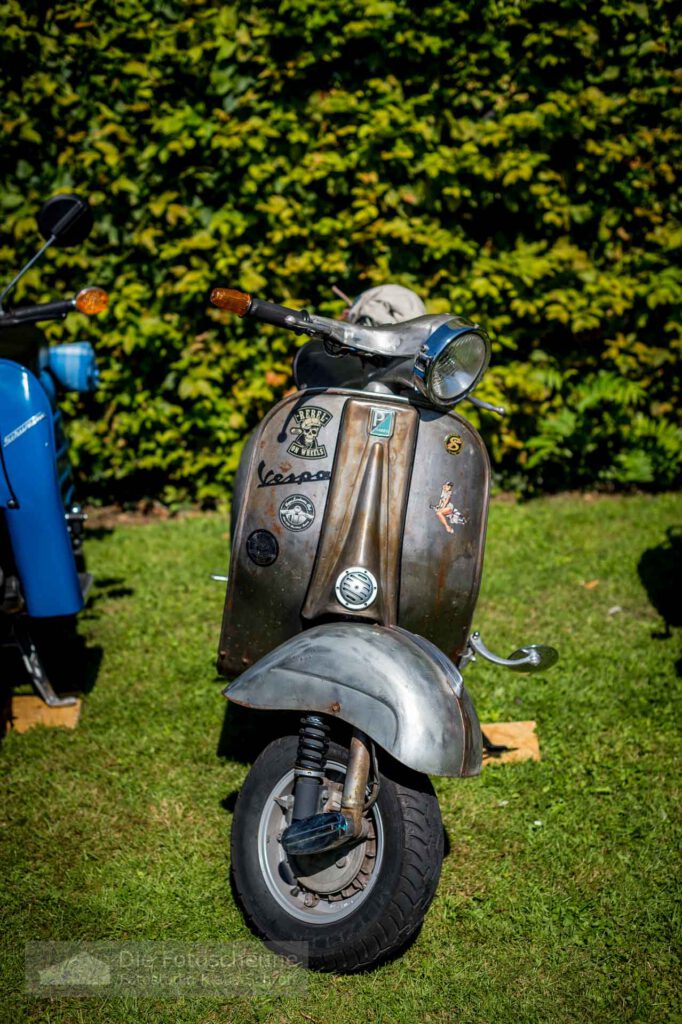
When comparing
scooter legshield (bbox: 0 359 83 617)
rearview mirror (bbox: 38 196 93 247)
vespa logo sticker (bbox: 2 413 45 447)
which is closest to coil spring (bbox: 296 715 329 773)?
scooter legshield (bbox: 0 359 83 617)

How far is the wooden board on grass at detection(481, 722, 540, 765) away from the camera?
3.10 metres

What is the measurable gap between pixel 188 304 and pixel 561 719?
325 centimetres

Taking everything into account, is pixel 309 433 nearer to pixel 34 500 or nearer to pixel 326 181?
pixel 34 500

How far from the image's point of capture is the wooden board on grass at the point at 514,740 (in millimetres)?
3104

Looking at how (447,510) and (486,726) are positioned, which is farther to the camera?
(486,726)

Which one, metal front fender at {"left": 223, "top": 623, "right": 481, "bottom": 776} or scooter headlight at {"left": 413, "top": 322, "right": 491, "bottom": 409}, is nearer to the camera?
metal front fender at {"left": 223, "top": 623, "right": 481, "bottom": 776}

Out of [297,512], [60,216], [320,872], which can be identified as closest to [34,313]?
[60,216]

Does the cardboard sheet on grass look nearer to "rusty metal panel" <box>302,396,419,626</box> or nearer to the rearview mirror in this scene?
"rusty metal panel" <box>302,396,419,626</box>

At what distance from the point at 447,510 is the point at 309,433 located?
0.47 m

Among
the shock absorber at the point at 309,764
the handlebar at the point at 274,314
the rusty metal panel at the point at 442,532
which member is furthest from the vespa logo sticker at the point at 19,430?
the shock absorber at the point at 309,764

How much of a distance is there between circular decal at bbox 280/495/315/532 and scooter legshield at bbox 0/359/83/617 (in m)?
0.95

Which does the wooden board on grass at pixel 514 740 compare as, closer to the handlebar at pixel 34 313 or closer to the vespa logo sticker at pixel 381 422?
the vespa logo sticker at pixel 381 422

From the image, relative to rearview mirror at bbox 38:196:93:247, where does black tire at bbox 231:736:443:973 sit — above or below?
below

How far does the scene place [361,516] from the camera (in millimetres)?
2422
